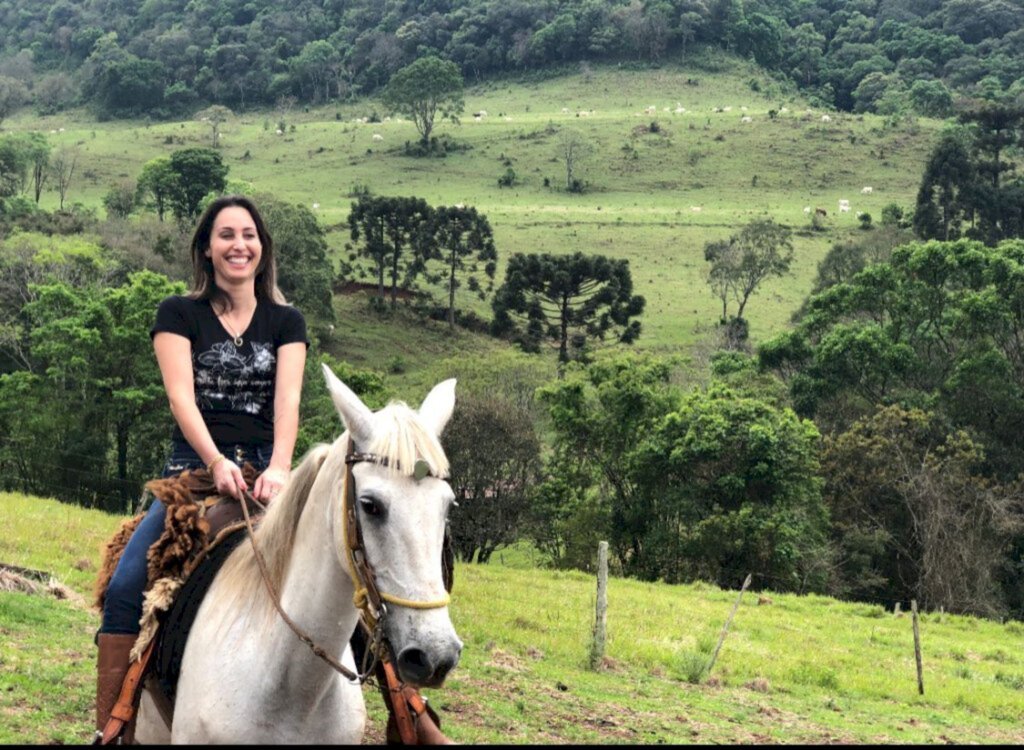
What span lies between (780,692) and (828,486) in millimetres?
22670

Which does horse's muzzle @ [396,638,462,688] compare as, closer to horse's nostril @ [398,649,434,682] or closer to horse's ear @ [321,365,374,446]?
horse's nostril @ [398,649,434,682]

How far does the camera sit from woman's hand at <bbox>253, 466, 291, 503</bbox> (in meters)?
4.36

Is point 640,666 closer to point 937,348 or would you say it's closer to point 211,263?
point 211,263

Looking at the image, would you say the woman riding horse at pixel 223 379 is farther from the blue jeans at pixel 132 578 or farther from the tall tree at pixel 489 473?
the tall tree at pixel 489 473

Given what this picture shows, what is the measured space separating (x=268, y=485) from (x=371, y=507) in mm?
1089

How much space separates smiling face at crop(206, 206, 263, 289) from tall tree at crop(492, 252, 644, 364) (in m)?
54.0

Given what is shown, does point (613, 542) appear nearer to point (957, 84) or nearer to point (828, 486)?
point (828, 486)

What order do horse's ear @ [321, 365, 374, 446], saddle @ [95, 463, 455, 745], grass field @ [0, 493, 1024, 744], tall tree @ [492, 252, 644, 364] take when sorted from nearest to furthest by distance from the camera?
horse's ear @ [321, 365, 374, 446]
saddle @ [95, 463, 455, 745]
grass field @ [0, 493, 1024, 744]
tall tree @ [492, 252, 644, 364]

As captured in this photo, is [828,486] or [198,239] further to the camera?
[828,486]

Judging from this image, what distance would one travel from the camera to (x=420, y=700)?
13.8 ft

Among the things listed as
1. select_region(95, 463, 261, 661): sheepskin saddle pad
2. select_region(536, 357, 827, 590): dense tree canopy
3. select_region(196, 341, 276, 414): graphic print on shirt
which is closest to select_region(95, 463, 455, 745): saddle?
select_region(95, 463, 261, 661): sheepskin saddle pad

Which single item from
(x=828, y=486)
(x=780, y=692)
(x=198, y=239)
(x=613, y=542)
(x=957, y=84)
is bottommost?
(x=613, y=542)

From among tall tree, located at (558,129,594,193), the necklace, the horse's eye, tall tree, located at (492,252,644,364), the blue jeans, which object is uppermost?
tall tree, located at (558,129,594,193)

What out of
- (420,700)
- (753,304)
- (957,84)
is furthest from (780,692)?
(957,84)
